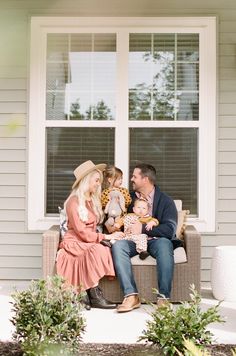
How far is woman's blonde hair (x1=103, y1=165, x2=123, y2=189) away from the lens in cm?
515

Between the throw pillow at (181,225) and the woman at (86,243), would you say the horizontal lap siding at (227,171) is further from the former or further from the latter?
the woman at (86,243)

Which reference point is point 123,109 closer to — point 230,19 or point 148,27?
point 148,27

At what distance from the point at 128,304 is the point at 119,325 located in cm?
44

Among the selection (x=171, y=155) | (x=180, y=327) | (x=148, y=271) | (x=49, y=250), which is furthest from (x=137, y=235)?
(x=180, y=327)

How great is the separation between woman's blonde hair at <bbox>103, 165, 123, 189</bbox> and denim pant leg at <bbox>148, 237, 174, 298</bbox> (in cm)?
69

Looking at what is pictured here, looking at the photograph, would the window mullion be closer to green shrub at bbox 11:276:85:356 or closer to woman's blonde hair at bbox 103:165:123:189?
woman's blonde hair at bbox 103:165:123:189

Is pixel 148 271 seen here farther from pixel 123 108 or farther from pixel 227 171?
pixel 123 108

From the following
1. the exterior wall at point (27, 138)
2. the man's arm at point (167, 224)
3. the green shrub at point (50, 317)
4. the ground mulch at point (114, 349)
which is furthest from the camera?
the exterior wall at point (27, 138)

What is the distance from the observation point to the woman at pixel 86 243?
15.3 ft

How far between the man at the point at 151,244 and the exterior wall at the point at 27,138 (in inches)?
32.5

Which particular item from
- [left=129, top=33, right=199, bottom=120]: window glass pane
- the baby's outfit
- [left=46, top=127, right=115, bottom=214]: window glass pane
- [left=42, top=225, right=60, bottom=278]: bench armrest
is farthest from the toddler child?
[left=129, top=33, right=199, bottom=120]: window glass pane

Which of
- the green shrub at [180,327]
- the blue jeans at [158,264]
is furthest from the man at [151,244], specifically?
the green shrub at [180,327]

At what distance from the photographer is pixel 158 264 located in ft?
15.3

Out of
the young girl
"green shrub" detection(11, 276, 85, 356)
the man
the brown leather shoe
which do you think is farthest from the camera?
the young girl
